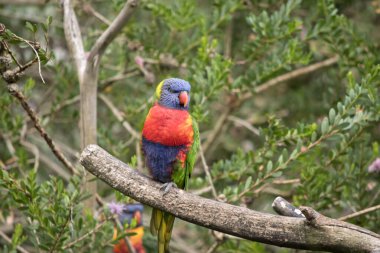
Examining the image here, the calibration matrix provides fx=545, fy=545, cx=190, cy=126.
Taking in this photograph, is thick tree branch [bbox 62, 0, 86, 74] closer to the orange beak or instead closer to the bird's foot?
the orange beak

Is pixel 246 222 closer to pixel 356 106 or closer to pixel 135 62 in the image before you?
pixel 356 106

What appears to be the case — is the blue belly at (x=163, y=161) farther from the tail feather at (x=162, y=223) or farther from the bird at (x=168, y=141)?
the tail feather at (x=162, y=223)

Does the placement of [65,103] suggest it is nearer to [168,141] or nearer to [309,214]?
[168,141]

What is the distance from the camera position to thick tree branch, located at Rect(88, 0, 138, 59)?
259 cm

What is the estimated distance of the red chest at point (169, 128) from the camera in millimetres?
2488

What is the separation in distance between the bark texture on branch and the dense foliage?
0.27 meters

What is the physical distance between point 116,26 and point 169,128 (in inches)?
22.7

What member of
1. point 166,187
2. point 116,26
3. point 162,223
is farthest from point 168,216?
point 116,26

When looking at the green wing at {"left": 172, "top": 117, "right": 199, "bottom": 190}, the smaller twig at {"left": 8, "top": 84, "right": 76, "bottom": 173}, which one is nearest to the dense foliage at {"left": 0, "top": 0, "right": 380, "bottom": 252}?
the smaller twig at {"left": 8, "top": 84, "right": 76, "bottom": 173}

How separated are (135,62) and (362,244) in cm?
Result: 193

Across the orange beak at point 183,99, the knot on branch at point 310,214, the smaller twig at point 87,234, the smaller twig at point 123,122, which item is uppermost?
the orange beak at point 183,99

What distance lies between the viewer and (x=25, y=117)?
3.39m

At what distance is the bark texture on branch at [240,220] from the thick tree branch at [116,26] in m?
0.71

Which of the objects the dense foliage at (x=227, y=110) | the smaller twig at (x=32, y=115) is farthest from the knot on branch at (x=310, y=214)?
the smaller twig at (x=32, y=115)
